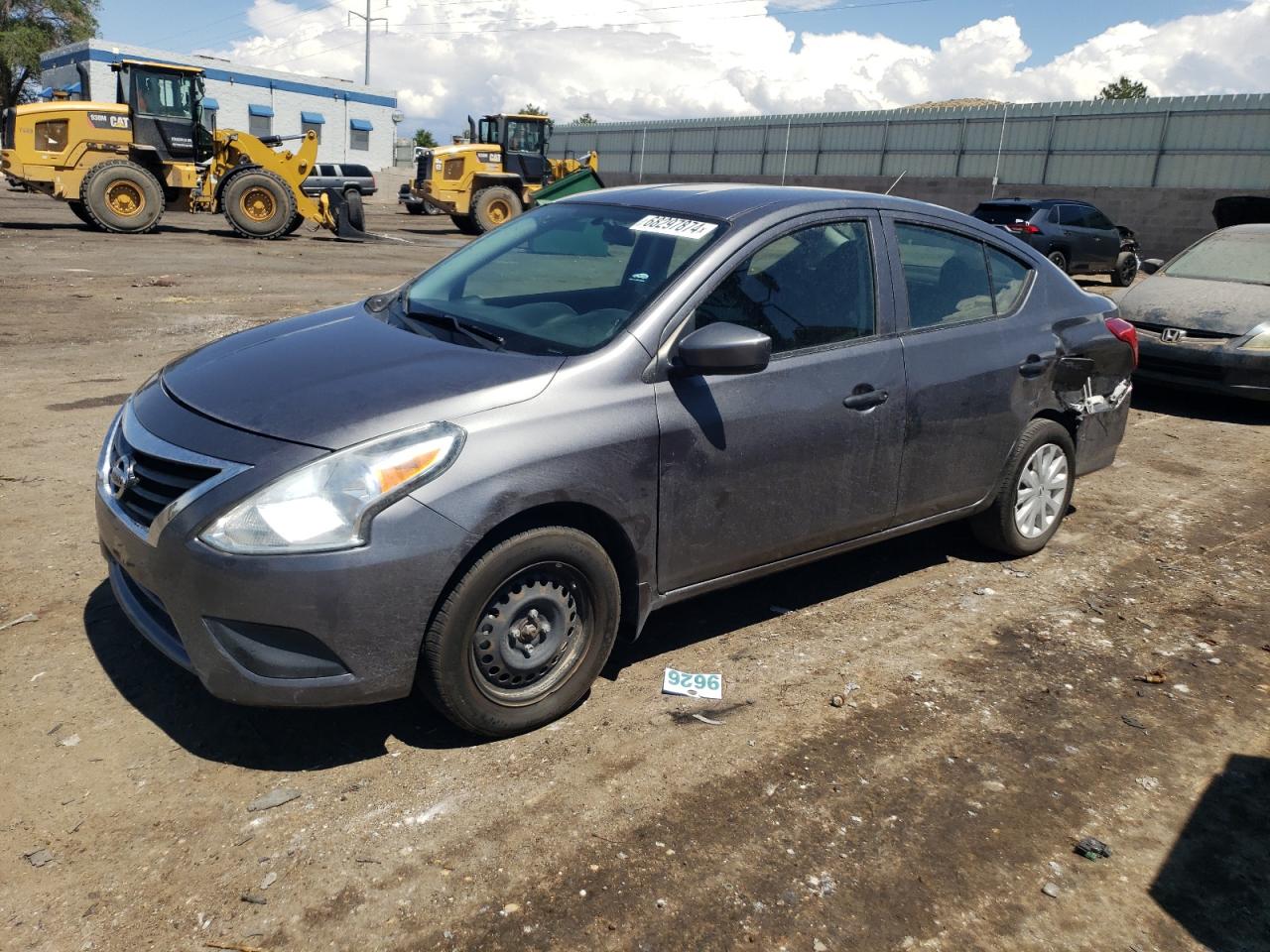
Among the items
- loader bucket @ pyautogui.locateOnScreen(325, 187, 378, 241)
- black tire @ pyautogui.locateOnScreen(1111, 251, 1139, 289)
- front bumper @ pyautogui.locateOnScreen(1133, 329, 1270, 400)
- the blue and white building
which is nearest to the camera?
front bumper @ pyautogui.locateOnScreen(1133, 329, 1270, 400)

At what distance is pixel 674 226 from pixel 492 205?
2428 centimetres

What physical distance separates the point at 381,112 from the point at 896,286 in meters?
65.6

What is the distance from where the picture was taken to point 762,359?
3.37 meters

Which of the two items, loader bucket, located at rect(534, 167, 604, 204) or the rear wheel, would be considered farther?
the rear wheel

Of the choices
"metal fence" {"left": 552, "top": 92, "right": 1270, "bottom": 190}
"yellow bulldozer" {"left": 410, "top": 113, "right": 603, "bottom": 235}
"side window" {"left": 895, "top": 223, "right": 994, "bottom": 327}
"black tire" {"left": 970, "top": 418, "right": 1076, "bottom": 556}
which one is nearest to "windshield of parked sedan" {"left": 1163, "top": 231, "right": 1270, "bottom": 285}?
"black tire" {"left": 970, "top": 418, "right": 1076, "bottom": 556}

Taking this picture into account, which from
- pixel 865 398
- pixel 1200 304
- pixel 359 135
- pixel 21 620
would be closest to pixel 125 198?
pixel 21 620

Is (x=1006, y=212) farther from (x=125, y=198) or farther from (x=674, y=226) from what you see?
(x=674, y=226)

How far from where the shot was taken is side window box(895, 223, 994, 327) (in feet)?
13.9

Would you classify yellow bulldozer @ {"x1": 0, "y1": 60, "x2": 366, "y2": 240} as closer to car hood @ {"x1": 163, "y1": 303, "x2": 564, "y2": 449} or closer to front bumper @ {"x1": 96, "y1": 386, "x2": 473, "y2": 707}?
car hood @ {"x1": 163, "y1": 303, "x2": 564, "y2": 449}

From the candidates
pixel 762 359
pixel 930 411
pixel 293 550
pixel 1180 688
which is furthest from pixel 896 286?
pixel 293 550

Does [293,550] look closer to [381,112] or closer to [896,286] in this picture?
[896,286]

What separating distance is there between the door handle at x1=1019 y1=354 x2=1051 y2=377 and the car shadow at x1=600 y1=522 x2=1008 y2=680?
923 millimetres

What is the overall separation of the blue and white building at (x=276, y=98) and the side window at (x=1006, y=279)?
5244 cm

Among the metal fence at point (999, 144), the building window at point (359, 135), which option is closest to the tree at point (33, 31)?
the building window at point (359, 135)
